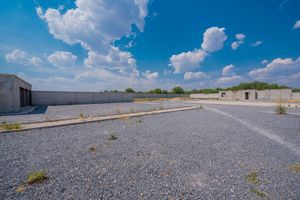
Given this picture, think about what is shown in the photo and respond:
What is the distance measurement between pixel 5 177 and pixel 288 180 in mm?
5233

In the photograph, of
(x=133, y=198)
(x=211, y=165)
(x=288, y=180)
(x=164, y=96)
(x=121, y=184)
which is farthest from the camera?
(x=164, y=96)

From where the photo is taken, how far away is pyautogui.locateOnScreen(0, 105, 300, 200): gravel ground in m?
2.16

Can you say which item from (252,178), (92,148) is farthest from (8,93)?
(252,178)

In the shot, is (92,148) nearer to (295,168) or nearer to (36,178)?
(36,178)

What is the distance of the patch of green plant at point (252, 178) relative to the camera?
2.46 meters

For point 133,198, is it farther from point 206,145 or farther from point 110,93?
point 110,93

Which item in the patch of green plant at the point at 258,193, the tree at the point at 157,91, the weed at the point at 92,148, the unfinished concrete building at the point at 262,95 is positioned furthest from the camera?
the tree at the point at 157,91

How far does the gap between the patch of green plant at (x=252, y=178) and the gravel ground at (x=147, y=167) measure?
0.06 metres

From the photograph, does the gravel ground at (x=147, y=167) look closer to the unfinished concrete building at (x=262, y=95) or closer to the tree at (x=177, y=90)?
the unfinished concrete building at (x=262, y=95)

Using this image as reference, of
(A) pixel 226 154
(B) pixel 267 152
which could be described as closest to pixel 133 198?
(A) pixel 226 154

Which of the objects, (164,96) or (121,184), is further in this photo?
(164,96)

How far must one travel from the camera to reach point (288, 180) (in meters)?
2.51

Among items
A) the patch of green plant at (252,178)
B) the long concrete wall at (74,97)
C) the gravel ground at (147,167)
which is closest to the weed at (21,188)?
the gravel ground at (147,167)

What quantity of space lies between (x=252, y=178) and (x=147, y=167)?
204 cm
